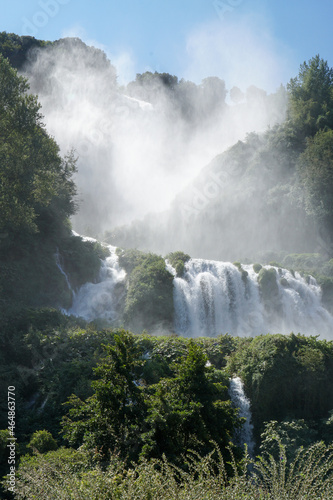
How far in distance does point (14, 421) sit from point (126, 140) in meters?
72.8

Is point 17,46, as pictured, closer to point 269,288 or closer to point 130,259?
point 130,259

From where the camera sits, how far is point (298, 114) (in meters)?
50.4

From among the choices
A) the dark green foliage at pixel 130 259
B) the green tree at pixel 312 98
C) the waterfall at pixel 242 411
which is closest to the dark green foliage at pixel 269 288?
the dark green foliage at pixel 130 259

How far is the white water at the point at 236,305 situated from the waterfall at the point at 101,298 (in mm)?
4395

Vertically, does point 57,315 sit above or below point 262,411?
above

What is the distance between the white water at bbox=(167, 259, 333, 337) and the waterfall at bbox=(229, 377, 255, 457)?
11.4 m

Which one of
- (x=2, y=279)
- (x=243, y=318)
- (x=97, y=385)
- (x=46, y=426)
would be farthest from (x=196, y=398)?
(x=243, y=318)

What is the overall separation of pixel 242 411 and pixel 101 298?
16.9 metres

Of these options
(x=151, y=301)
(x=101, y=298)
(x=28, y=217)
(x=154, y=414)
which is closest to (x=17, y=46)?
(x=101, y=298)

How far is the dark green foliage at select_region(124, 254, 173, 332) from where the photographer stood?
2611 centimetres

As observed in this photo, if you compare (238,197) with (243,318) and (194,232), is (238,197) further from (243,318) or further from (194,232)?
(243,318)

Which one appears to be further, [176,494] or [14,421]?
[14,421]

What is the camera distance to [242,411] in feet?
45.0

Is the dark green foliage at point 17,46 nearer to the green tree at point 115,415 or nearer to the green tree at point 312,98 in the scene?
the green tree at point 312,98
